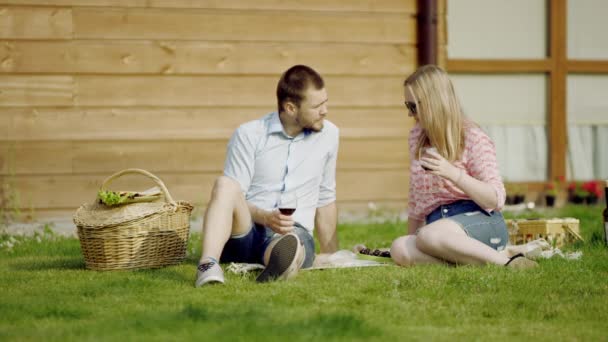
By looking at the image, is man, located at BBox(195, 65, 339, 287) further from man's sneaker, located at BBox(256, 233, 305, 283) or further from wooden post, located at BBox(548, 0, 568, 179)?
wooden post, located at BBox(548, 0, 568, 179)

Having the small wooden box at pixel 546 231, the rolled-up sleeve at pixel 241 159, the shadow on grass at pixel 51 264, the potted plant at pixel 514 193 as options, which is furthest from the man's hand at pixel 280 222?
the potted plant at pixel 514 193

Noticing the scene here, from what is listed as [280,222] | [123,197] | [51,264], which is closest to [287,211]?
[280,222]

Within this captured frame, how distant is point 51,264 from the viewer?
5.61 metres

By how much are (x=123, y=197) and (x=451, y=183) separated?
6.07 feet

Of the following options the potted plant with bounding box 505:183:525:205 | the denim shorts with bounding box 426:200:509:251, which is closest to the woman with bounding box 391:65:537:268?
the denim shorts with bounding box 426:200:509:251

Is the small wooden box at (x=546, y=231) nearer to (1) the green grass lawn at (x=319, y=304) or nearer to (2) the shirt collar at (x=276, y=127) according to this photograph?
(1) the green grass lawn at (x=319, y=304)

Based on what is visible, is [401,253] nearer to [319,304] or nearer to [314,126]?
[314,126]

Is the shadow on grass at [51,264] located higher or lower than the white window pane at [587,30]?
lower

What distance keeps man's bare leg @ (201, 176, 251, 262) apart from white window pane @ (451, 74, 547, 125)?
4.55 meters

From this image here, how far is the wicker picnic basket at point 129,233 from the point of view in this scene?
5199mm

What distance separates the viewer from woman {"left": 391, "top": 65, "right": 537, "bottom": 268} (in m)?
5.07

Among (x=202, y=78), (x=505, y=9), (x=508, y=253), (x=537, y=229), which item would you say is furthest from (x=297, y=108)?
(x=505, y=9)

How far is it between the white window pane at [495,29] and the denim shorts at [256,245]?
4.29 m

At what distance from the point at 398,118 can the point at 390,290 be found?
14.0 ft
